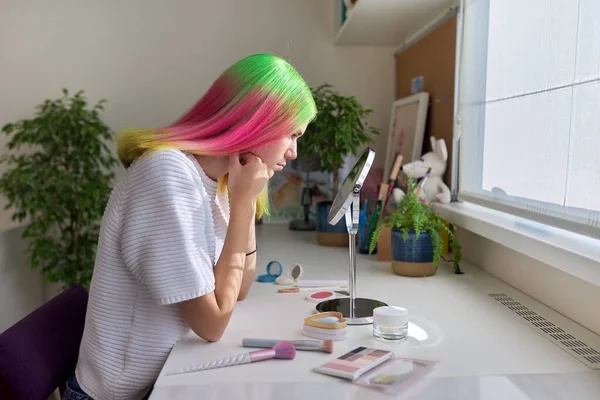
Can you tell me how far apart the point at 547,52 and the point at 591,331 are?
55cm

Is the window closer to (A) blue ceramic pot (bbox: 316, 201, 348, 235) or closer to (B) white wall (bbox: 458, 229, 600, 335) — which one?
(B) white wall (bbox: 458, 229, 600, 335)

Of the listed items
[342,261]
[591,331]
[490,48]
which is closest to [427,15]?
[490,48]

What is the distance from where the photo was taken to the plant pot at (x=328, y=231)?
72.9 inches

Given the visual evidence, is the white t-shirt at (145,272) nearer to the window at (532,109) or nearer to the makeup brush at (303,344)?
the makeup brush at (303,344)

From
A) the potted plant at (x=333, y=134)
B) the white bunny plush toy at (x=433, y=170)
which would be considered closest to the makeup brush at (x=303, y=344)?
the white bunny plush toy at (x=433, y=170)

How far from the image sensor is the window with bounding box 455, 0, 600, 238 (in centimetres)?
101

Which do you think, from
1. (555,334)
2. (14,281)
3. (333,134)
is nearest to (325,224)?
(333,134)

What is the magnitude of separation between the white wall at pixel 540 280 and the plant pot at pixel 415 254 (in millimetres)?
152

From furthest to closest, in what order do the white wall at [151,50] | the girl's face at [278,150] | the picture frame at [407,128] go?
the white wall at [151,50], the picture frame at [407,128], the girl's face at [278,150]

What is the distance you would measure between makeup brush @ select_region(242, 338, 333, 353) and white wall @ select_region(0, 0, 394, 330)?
156 cm

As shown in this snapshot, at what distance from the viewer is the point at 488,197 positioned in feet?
4.83

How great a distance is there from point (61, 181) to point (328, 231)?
1.01m

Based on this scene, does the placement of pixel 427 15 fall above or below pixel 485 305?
above

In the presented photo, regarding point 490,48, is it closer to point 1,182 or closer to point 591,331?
point 591,331
